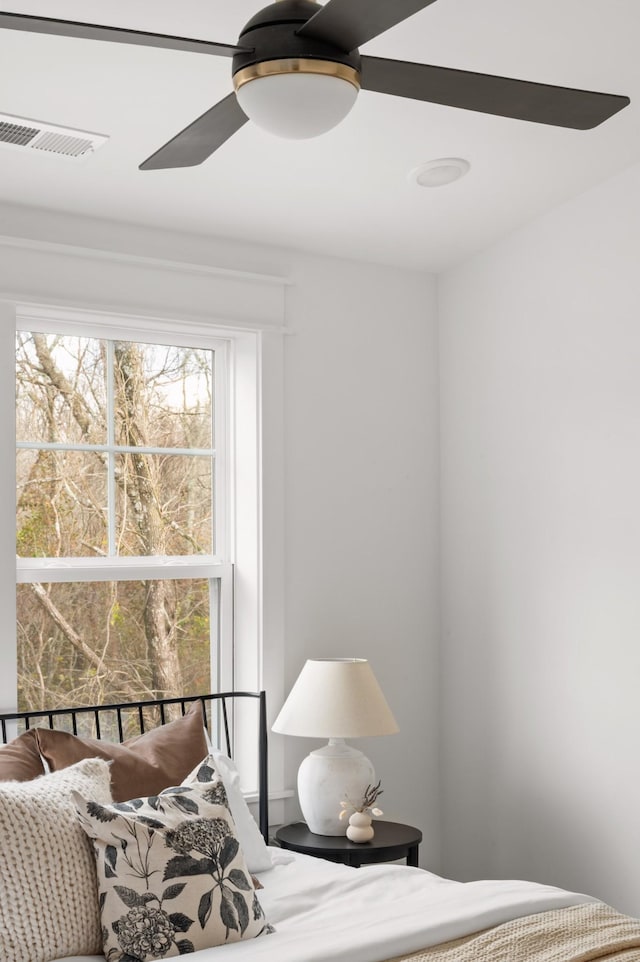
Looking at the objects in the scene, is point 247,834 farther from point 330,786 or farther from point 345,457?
point 345,457

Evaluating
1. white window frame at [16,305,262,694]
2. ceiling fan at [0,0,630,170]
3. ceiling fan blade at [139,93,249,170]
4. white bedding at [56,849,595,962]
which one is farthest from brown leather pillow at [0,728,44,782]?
ceiling fan at [0,0,630,170]

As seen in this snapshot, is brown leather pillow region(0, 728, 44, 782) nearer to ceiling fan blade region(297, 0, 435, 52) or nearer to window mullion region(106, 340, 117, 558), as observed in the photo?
window mullion region(106, 340, 117, 558)

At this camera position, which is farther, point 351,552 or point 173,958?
point 351,552

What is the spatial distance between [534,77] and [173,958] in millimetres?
2079

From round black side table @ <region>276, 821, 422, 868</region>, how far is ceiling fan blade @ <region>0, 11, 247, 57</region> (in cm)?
221

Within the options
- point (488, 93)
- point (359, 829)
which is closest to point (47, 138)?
point (488, 93)

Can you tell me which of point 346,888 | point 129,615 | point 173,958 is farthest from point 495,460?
point 173,958

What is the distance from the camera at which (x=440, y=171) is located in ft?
9.45

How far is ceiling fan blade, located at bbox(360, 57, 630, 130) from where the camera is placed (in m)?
1.62

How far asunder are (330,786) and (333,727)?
19 centimetres

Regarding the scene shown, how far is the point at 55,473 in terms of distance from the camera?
318cm

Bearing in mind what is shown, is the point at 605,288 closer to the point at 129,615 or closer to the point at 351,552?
the point at 351,552

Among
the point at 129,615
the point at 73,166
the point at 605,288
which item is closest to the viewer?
the point at 73,166

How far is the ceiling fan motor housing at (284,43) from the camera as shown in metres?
1.49
